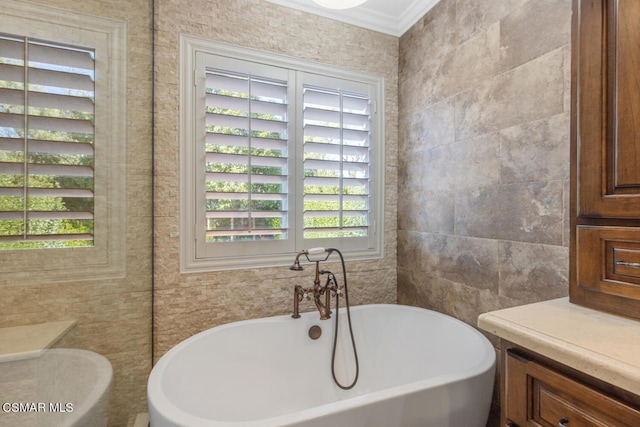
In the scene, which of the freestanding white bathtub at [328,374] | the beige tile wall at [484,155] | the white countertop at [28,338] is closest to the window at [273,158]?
the beige tile wall at [484,155]

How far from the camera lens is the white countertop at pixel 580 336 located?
0.59 metres

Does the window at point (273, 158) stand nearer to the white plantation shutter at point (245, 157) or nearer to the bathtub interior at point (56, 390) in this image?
the white plantation shutter at point (245, 157)

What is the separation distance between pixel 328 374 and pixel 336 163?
1339 mm

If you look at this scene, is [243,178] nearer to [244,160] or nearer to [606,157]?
[244,160]

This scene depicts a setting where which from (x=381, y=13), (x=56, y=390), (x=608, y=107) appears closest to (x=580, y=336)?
(x=608, y=107)

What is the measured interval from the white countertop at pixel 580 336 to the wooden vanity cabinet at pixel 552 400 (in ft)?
0.17

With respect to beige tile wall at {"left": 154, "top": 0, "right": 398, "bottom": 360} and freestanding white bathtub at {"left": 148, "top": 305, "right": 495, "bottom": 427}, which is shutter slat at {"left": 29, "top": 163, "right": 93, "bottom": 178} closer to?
beige tile wall at {"left": 154, "top": 0, "right": 398, "bottom": 360}

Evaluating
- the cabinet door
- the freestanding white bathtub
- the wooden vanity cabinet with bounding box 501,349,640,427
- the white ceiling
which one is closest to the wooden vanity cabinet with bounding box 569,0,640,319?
the cabinet door

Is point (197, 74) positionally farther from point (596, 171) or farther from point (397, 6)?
point (596, 171)

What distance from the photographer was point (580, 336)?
0.71 meters

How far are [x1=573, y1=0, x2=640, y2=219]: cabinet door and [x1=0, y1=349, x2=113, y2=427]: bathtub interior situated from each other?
70.1 inches

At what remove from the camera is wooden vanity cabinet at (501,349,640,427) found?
23.7 inches

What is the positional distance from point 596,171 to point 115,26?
1.93 meters

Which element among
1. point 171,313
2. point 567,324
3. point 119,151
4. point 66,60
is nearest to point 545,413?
point 567,324
